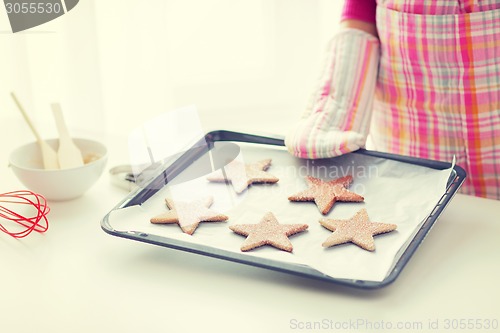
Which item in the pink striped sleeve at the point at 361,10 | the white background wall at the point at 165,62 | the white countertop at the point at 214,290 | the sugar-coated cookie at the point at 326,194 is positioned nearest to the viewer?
the white countertop at the point at 214,290

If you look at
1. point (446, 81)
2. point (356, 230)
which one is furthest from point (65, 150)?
point (446, 81)

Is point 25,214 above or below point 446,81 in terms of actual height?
below

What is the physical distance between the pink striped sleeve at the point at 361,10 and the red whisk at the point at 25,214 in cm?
62

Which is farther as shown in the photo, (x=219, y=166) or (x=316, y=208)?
(x=219, y=166)

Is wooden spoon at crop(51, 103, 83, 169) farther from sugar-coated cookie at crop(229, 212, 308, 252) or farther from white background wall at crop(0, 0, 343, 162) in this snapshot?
white background wall at crop(0, 0, 343, 162)

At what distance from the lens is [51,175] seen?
113 cm

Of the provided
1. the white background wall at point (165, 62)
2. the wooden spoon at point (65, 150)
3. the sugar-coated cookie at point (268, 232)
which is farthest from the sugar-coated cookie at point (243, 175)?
the white background wall at point (165, 62)

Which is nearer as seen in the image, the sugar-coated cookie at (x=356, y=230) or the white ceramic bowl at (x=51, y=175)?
the sugar-coated cookie at (x=356, y=230)

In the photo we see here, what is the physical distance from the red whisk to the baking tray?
13 cm

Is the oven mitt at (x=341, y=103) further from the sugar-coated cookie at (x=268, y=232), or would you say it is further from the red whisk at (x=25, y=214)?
the red whisk at (x=25, y=214)

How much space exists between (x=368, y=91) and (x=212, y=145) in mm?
285

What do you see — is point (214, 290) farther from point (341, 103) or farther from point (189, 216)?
point (341, 103)

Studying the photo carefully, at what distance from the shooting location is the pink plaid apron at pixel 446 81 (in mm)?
1145

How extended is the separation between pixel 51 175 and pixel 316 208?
1.36 ft
